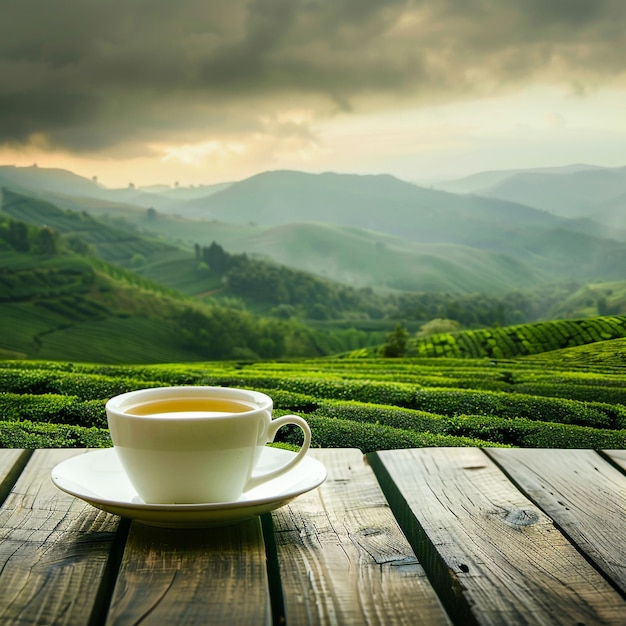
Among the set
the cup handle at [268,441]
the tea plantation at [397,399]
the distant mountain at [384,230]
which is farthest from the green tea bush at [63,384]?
the distant mountain at [384,230]

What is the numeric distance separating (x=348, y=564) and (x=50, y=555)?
1.18 feet

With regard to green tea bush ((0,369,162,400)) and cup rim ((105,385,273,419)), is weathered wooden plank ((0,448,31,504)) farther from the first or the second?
green tea bush ((0,369,162,400))

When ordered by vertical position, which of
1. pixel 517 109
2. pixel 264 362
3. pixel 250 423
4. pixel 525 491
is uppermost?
pixel 517 109

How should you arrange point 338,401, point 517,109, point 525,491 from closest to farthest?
point 525,491
point 338,401
point 517,109

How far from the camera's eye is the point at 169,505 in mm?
916

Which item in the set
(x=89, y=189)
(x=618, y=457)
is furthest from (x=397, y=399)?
(x=89, y=189)

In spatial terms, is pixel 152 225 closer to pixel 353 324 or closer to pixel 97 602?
pixel 353 324

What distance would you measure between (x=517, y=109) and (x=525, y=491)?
331cm

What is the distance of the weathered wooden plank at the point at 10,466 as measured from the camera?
48.7 inches

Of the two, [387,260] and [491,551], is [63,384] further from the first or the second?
[387,260]

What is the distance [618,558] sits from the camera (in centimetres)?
97

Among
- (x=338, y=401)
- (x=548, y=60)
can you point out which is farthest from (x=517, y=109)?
(x=338, y=401)

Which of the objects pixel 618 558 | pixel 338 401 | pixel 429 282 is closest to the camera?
pixel 618 558

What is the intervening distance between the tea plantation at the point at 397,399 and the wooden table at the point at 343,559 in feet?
2.77
